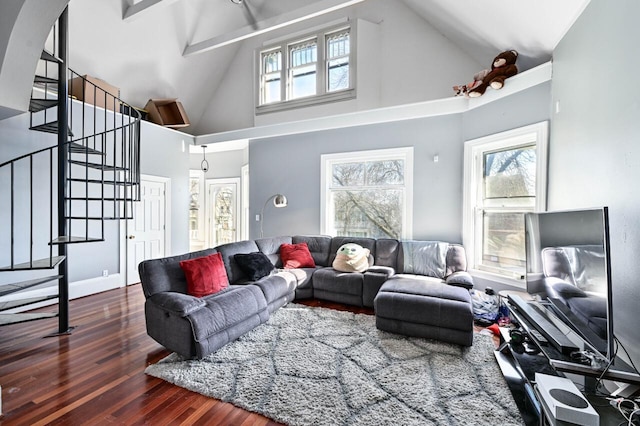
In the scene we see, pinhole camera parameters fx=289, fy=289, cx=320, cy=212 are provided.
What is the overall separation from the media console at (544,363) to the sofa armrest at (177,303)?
7.66 feet

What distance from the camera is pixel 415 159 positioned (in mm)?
4398

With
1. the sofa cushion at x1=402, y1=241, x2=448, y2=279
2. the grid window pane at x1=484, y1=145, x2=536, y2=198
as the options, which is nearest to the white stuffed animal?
the sofa cushion at x1=402, y1=241, x2=448, y2=279

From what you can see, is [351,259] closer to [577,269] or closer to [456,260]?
[456,260]

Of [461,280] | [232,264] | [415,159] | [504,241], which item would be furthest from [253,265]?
[504,241]

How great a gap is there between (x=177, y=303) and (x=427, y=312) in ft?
7.22

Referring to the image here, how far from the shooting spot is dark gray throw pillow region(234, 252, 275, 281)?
11.4ft

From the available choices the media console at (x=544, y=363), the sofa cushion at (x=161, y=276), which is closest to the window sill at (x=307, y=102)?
the sofa cushion at (x=161, y=276)

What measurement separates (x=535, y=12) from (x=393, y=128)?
6.98 ft

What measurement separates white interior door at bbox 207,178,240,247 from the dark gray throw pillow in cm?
365

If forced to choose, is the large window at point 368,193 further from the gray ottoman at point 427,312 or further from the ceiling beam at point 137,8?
the ceiling beam at point 137,8

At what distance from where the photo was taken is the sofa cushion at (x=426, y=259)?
12.3ft

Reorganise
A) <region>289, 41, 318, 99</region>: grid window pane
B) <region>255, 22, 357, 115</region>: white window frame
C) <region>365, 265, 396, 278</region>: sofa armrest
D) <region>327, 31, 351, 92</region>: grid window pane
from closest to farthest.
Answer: <region>365, 265, 396, 278</region>: sofa armrest → <region>255, 22, 357, 115</region>: white window frame → <region>327, 31, 351, 92</region>: grid window pane → <region>289, 41, 318, 99</region>: grid window pane

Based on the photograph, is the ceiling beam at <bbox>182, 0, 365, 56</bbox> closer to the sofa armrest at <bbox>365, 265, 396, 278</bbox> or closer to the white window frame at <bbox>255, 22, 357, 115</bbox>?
the white window frame at <bbox>255, 22, 357, 115</bbox>

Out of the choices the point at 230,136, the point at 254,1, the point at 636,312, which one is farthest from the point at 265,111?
the point at 636,312
